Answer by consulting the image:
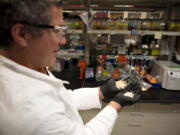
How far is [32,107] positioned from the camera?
1.89ft

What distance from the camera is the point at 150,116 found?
155 cm

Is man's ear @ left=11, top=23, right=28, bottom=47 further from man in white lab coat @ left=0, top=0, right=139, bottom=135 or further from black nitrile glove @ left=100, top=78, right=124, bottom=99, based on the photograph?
black nitrile glove @ left=100, top=78, right=124, bottom=99

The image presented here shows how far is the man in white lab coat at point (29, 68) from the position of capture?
1.86ft

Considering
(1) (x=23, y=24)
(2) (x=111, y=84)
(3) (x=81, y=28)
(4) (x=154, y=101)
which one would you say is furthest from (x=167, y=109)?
(1) (x=23, y=24)

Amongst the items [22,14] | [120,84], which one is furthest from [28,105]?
[120,84]

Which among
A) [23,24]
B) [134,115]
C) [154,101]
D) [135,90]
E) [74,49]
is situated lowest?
[134,115]

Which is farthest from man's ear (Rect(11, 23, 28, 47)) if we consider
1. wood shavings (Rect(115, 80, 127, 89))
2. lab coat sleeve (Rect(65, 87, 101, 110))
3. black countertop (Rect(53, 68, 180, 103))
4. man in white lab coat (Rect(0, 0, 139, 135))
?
black countertop (Rect(53, 68, 180, 103))

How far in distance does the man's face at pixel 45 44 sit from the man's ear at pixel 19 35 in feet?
0.07

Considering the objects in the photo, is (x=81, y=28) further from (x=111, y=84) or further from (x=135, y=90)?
(x=135, y=90)

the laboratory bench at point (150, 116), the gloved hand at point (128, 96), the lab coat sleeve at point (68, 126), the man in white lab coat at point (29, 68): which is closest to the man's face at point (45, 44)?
the man in white lab coat at point (29, 68)

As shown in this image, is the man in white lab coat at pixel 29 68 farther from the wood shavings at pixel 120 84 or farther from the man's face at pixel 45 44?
the wood shavings at pixel 120 84

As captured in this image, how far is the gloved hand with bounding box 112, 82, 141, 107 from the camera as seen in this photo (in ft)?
3.08

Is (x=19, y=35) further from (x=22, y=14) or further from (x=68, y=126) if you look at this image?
(x=68, y=126)

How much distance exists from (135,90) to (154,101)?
440 mm
